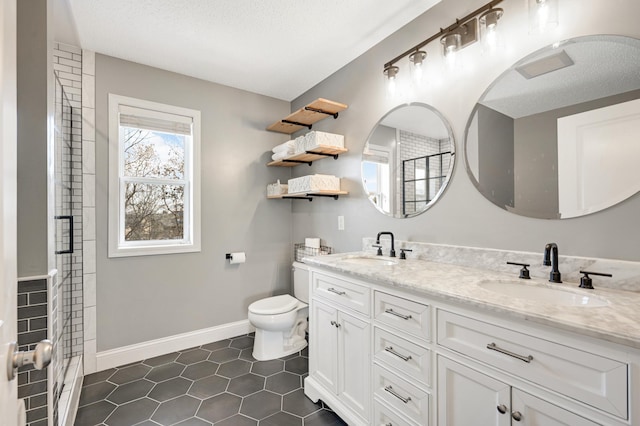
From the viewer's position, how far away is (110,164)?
8.09 feet

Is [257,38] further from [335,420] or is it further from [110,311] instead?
[335,420]

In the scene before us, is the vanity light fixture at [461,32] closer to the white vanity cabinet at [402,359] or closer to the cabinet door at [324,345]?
the white vanity cabinet at [402,359]

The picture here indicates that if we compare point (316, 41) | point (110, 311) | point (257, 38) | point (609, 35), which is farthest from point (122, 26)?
point (609, 35)

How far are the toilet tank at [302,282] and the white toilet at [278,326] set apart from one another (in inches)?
3.1

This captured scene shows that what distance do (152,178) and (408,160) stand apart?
Result: 2.27 metres

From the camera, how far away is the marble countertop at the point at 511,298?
0.83m

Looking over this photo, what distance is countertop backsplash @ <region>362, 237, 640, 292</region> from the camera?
3.92 feet

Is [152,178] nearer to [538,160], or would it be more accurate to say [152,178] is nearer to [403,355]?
[403,355]

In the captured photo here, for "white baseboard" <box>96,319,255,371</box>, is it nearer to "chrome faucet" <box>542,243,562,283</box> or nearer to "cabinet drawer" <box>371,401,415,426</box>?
"cabinet drawer" <box>371,401,415,426</box>

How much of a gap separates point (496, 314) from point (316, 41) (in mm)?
2219

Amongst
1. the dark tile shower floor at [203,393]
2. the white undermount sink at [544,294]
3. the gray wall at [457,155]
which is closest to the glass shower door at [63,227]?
the dark tile shower floor at [203,393]

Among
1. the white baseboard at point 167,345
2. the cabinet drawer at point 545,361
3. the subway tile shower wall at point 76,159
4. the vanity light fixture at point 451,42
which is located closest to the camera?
the cabinet drawer at point 545,361

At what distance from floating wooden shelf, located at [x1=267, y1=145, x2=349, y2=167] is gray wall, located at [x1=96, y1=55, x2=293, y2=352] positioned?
9.2 inches

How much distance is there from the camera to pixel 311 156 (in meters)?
2.84
